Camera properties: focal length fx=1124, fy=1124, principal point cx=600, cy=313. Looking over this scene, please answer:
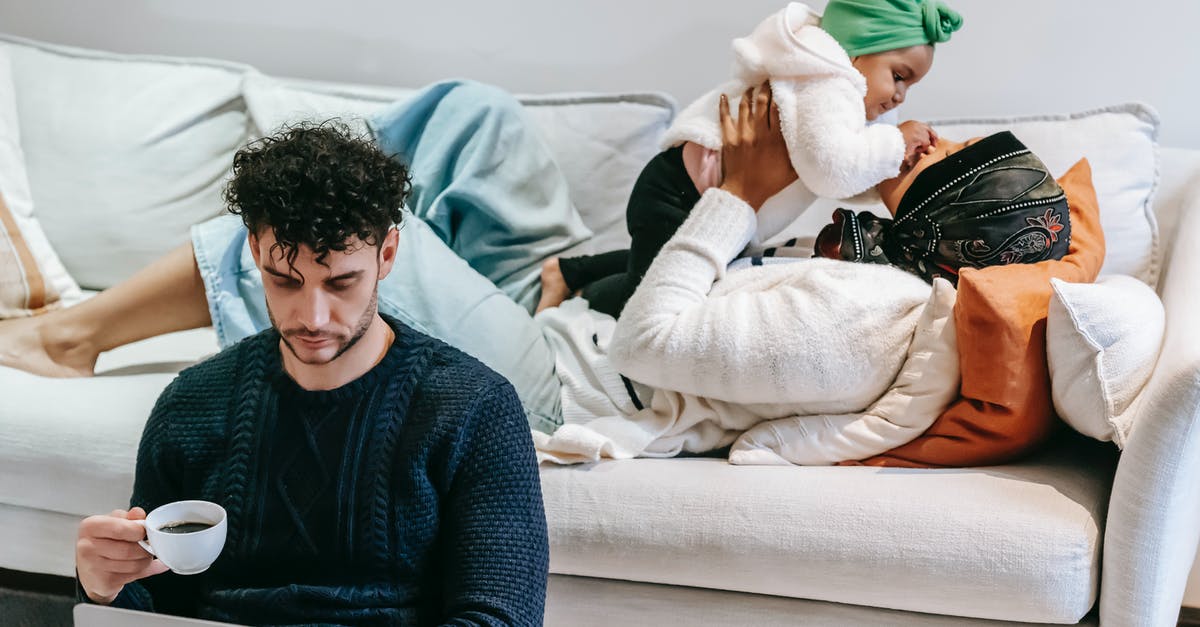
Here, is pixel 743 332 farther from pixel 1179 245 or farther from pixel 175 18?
pixel 175 18

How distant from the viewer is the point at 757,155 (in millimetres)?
1673

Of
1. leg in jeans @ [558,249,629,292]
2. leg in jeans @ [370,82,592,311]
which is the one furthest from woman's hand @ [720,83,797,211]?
leg in jeans @ [370,82,592,311]

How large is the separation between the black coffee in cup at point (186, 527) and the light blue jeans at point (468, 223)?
790 mm

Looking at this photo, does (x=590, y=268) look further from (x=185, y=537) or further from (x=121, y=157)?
(x=185, y=537)

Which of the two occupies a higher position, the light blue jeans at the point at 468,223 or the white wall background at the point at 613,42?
the white wall background at the point at 613,42

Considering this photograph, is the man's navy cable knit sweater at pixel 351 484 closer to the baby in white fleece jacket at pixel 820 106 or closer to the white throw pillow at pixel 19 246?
the baby in white fleece jacket at pixel 820 106

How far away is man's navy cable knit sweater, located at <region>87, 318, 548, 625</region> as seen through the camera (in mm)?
1148

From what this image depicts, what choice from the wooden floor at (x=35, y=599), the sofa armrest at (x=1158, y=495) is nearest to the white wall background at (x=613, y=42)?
the sofa armrest at (x=1158, y=495)

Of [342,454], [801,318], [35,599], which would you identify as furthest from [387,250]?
[35,599]

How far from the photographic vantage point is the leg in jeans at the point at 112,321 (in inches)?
72.6

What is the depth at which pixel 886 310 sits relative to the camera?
5.14 feet

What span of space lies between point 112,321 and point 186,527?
0.96 meters

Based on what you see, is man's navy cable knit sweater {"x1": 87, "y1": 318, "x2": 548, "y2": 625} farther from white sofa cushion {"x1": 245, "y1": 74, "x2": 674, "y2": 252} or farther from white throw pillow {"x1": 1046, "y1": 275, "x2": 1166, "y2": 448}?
white sofa cushion {"x1": 245, "y1": 74, "x2": 674, "y2": 252}

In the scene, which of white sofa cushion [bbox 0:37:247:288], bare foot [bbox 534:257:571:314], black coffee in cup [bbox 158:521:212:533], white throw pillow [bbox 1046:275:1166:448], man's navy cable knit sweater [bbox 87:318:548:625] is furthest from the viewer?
white sofa cushion [bbox 0:37:247:288]
